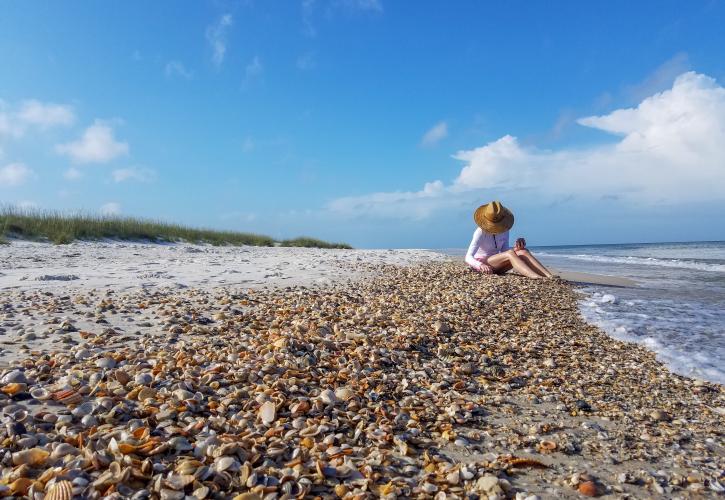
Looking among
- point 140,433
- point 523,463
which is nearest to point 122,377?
point 140,433

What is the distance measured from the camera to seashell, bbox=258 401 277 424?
2.48 m

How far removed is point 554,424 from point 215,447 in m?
1.91

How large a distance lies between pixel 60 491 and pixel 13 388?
46.6 inches

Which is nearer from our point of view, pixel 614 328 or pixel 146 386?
pixel 146 386

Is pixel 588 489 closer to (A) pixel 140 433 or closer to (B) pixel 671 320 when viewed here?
(A) pixel 140 433

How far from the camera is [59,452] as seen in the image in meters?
2.02

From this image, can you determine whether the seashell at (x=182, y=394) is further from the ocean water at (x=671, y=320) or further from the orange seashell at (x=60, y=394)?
the ocean water at (x=671, y=320)

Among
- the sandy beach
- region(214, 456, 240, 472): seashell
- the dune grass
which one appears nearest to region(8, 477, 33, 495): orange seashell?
the sandy beach

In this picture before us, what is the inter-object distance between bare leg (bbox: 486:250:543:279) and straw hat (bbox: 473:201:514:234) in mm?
536

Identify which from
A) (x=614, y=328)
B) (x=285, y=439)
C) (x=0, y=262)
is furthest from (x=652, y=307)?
(x=0, y=262)

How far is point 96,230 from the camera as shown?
15023mm

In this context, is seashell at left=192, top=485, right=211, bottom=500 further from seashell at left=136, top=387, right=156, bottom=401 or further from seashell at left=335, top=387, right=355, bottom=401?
seashell at left=335, top=387, right=355, bottom=401

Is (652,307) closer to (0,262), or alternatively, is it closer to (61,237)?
(0,262)

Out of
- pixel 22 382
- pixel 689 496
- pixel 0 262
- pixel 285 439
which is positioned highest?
pixel 0 262
